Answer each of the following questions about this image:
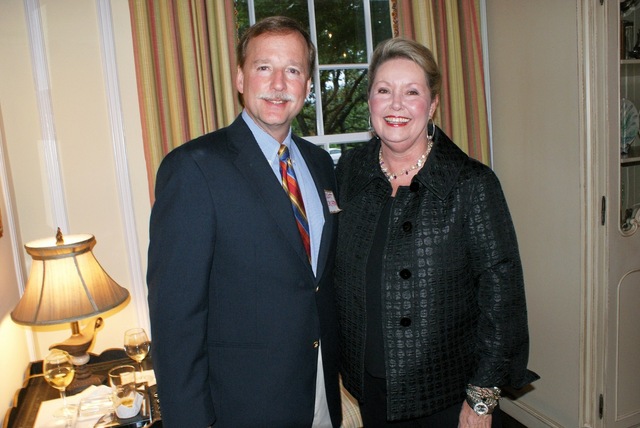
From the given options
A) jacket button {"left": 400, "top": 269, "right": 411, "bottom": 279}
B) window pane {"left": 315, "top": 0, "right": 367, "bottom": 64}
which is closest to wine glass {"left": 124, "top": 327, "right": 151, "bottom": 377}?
jacket button {"left": 400, "top": 269, "right": 411, "bottom": 279}

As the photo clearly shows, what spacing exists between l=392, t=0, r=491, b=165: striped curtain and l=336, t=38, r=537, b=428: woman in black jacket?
139 cm

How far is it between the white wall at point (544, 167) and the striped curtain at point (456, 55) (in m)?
0.13

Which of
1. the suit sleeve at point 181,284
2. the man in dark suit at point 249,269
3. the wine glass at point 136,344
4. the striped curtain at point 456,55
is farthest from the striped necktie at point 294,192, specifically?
the striped curtain at point 456,55

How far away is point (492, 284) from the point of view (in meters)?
1.51

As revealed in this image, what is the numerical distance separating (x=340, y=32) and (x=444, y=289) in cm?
195

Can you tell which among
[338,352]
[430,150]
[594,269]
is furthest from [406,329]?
[594,269]

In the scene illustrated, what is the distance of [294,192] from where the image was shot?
57.4 inches

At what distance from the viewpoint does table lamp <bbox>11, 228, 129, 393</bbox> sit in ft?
5.76

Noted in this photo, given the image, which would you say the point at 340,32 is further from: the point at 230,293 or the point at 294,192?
the point at 230,293

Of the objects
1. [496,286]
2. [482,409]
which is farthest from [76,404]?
[496,286]

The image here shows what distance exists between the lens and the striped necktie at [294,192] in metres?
1.43

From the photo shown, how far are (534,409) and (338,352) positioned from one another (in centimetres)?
196

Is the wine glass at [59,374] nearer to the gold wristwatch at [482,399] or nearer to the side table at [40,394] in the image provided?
the side table at [40,394]

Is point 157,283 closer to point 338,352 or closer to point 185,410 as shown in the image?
point 185,410
